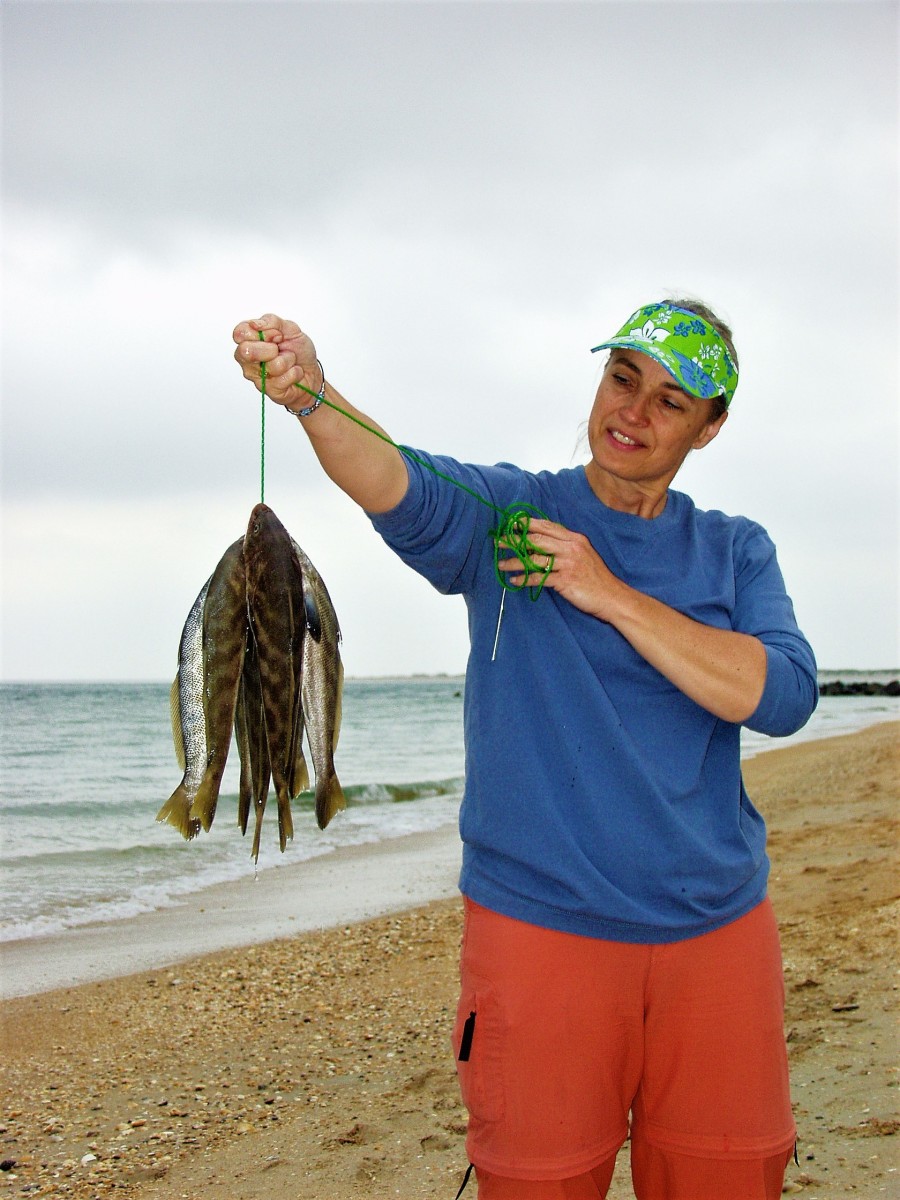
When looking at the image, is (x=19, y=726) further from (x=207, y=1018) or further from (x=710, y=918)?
(x=710, y=918)

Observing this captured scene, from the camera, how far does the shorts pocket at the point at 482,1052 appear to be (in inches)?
91.5

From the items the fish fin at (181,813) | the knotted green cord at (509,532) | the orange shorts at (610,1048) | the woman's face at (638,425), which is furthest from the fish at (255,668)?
the woman's face at (638,425)

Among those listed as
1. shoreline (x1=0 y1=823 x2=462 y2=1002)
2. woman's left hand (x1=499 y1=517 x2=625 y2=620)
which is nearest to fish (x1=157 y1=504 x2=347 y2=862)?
woman's left hand (x1=499 y1=517 x2=625 y2=620)

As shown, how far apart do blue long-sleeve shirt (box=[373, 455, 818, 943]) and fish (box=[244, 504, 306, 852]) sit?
0.24 m

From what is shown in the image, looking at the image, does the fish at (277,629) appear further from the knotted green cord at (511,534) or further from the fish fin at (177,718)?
the knotted green cord at (511,534)

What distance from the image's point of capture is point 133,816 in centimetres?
1314

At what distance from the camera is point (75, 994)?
656 centimetres

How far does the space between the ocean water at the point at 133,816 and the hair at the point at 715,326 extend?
5476 mm

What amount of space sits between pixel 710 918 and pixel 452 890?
7442mm

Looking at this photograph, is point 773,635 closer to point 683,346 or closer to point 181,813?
point 683,346

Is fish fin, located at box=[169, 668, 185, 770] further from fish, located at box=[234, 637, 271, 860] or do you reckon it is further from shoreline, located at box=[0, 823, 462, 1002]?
shoreline, located at box=[0, 823, 462, 1002]

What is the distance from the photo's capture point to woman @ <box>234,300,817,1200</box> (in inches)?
90.9

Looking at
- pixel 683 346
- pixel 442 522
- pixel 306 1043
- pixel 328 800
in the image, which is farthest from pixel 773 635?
pixel 306 1043

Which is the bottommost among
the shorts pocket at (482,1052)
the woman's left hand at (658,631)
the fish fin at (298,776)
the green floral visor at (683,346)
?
the shorts pocket at (482,1052)
